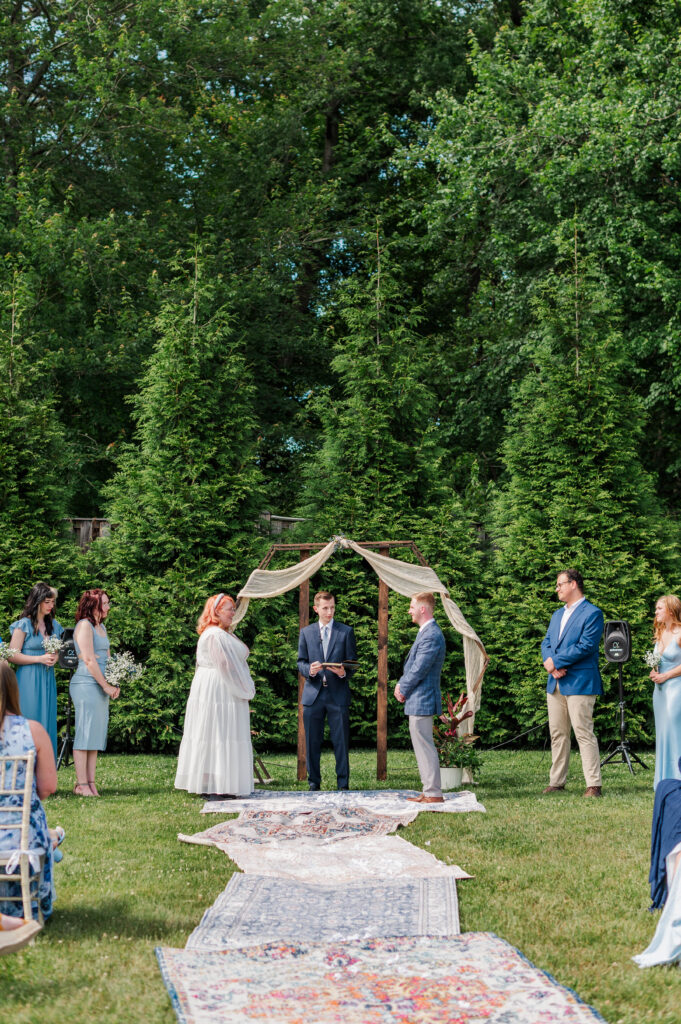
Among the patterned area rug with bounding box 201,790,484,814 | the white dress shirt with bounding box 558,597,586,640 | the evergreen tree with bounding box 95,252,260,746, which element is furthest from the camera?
the evergreen tree with bounding box 95,252,260,746

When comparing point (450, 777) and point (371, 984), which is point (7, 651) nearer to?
point (450, 777)

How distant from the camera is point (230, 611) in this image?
34.3 ft

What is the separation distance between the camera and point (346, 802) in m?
9.56

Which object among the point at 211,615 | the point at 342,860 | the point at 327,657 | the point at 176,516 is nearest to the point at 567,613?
the point at 327,657

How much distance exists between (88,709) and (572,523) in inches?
306

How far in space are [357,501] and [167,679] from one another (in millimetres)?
3779

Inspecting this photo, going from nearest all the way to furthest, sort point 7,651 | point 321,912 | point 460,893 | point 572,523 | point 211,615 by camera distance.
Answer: point 321,912
point 460,893
point 7,651
point 211,615
point 572,523

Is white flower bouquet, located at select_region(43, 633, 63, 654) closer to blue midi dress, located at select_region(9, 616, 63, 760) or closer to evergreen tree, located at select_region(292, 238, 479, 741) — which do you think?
blue midi dress, located at select_region(9, 616, 63, 760)

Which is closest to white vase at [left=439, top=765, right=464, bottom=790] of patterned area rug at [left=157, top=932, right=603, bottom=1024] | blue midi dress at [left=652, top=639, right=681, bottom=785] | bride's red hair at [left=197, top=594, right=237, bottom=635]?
blue midi dress at [left=652, top=639, right=681, bottom=785]

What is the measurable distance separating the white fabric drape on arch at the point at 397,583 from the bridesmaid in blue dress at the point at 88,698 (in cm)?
170

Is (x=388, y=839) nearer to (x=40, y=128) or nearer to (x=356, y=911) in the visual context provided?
(x=356, y=911)

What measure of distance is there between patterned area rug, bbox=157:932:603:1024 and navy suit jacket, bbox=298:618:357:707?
17.7 feet

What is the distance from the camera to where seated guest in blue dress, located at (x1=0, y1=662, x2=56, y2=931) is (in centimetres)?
536

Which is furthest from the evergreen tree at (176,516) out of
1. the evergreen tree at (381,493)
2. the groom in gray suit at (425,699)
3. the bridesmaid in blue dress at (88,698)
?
the groom in gray suit at (425,699)
